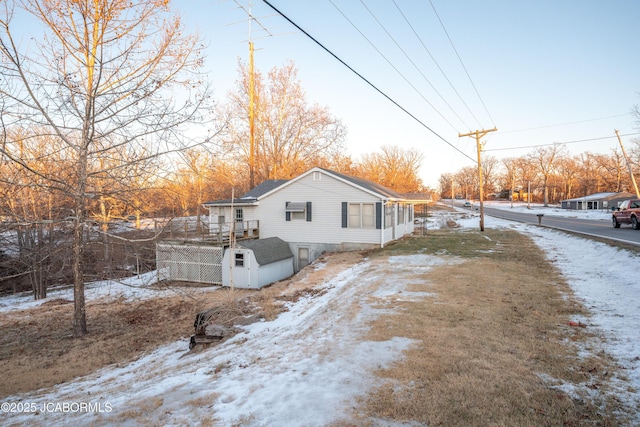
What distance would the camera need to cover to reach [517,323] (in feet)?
21.3

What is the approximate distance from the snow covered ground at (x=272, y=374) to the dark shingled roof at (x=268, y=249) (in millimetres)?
7910

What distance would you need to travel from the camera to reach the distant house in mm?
51844

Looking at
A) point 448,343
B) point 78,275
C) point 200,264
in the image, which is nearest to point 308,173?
point 200,264

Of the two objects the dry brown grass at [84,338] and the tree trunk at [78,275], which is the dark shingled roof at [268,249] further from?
the tree trunk at [78,275]

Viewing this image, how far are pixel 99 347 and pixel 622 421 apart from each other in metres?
10.5

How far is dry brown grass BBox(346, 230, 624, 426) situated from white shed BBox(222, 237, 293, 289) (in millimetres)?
9290

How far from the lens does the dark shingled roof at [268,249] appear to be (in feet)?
55.7

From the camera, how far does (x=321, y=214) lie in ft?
64.4

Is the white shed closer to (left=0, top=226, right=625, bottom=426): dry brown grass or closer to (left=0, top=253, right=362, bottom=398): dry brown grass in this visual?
(left=0, top=253, right=362, bottom=398): dry brown grass

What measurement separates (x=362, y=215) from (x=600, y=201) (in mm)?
56250

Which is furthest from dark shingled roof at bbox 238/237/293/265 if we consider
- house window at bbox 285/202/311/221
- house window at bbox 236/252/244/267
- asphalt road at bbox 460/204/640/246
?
asphalt road at bbox 460/204/640/246

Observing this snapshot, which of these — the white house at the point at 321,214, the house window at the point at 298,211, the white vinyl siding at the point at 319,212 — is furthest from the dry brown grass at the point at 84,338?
the house window at the point at 298,211

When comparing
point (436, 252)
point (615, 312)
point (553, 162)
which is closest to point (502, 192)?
point (553, 162)

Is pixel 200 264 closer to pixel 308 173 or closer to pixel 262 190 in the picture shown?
pixel 262 190
